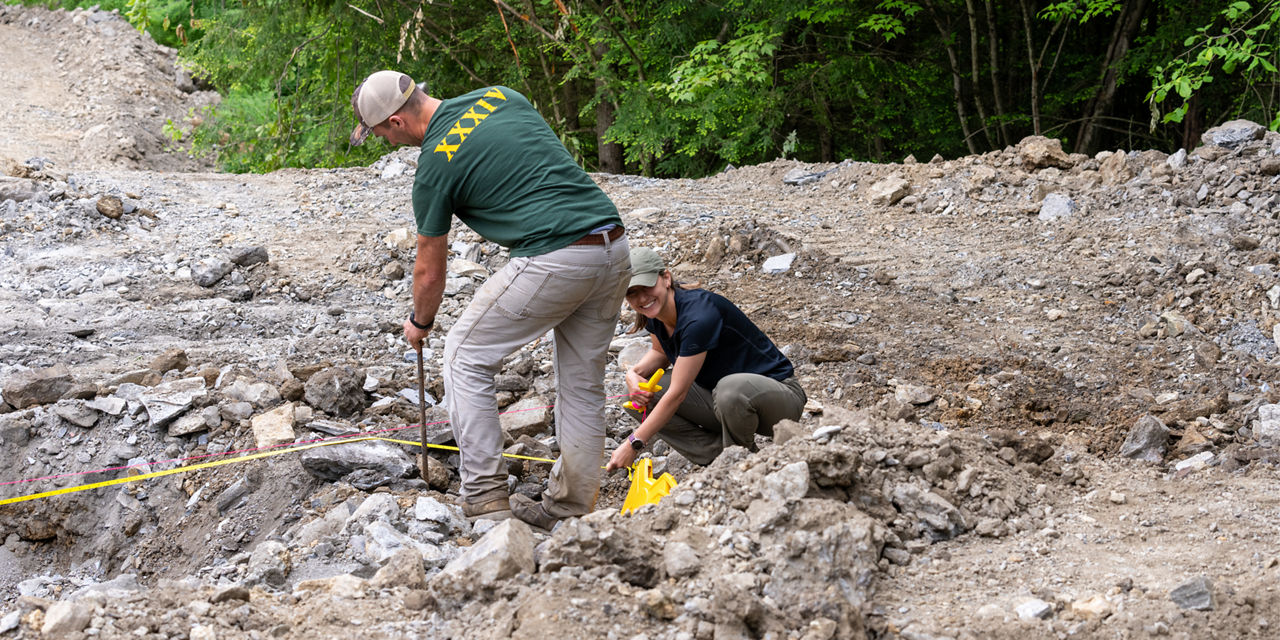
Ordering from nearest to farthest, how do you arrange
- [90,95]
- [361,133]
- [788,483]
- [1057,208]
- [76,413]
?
[788,483] → [361,133] → [76,413] → [1057,208] → [90,95]

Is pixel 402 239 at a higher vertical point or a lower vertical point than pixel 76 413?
lower

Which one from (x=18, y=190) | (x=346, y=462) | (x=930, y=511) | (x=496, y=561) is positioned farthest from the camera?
(x=18, y=190)

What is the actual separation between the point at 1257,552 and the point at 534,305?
234 cm

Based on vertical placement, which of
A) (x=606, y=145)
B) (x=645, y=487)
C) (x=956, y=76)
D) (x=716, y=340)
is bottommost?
(x=606, y=145)

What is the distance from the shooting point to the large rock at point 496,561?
274cm

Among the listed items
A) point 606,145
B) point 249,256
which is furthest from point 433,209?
point 606,145

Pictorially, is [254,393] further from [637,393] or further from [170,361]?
[637,393]

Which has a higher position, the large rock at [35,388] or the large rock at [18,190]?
the large rock at [35,388]

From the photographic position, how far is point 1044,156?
27.2 ft

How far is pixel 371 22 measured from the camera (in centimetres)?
1096

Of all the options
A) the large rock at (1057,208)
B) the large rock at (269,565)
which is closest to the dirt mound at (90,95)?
the large rock at (269,565)

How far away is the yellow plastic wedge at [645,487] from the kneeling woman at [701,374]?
0.20ft

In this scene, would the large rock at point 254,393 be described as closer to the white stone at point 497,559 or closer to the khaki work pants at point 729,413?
the khaki work pants at point 729,413

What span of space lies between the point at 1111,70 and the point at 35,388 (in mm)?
9910
